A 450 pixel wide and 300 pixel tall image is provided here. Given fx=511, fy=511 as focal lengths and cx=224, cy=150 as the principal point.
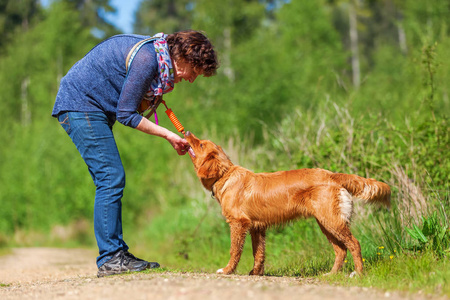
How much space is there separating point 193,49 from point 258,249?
2228 mm

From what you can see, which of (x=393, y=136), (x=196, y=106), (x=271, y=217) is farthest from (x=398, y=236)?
(x=196, y=106)

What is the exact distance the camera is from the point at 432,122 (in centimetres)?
763

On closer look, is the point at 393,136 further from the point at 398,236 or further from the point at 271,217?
the point at 271,217

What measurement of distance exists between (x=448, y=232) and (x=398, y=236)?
0.61m

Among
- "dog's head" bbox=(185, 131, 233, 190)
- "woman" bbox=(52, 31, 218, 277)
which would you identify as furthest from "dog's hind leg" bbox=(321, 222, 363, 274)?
"woman" bbox=(52, 31, 218, 277)

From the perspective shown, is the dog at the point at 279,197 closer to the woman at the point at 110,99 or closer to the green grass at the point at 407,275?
the green grass at the point at 407,275

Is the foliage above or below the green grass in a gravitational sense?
above

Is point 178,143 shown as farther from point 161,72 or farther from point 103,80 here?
point 103,80

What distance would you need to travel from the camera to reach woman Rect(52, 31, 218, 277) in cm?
503

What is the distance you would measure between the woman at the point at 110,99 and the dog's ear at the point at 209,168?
402mm

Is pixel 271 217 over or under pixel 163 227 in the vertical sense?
over

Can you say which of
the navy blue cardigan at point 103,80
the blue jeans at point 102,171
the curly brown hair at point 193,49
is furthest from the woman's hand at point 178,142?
A: the curly brown hair at point 193,49

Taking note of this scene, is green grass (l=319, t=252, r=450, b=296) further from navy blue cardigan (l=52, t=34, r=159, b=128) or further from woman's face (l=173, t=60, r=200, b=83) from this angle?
navy blue cardigan (l=52, t=34, r=159, b=128)

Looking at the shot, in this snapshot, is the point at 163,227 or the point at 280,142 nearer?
the point at 280,142
